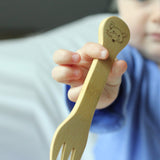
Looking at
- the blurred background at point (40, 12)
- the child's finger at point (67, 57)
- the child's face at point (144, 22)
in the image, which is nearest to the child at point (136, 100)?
the child's face at point (144, 22)

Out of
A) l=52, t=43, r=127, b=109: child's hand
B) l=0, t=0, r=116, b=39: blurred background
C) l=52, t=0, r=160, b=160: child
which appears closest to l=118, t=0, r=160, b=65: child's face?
l=52, t=0, r=160, b=160: child

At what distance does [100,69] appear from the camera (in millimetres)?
244

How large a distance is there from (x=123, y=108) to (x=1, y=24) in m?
0.87

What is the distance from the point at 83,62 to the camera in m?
0.29

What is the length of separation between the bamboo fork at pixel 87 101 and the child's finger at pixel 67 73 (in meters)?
0.04

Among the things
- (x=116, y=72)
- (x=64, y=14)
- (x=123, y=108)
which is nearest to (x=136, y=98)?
(x=123, y=108)

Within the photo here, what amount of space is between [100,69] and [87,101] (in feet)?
0.11

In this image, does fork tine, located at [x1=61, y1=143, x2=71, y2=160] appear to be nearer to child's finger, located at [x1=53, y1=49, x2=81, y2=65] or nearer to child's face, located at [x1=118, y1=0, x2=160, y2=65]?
child's finger, located at [x1=53, y1=49, x2=81, y2=65]

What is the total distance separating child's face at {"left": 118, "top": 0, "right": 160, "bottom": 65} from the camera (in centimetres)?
39

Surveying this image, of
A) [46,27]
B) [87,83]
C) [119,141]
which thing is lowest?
A: [119,141]

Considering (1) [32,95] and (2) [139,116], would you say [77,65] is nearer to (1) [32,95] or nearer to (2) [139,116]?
(2) [139,116]

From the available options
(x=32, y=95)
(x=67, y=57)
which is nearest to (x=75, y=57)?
(x=67, y=57)

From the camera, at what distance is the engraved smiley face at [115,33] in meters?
0.25

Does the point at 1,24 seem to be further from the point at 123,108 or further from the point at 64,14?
the point at 123,108
